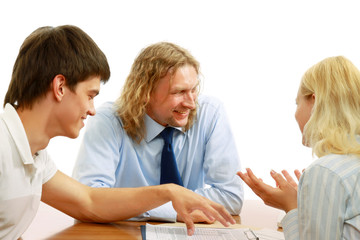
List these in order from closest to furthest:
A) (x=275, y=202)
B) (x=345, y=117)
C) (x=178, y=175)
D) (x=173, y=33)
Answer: (x=345, y=117)
(x=275, y=202)
(x=178, y=175)
(x=173, y=33)

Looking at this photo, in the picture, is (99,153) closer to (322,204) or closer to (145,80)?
(145,80)

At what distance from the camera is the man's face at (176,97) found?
6.77 ft

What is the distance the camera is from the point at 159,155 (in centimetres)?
210

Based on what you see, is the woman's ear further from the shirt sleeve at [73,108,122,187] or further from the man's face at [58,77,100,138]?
the shirt sleeve at [73,108,122,187]

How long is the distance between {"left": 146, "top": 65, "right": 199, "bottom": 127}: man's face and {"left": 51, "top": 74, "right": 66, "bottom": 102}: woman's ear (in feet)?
2.62

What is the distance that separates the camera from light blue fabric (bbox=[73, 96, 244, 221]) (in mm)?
1919

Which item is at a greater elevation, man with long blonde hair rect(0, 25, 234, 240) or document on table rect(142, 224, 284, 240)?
man with long blonde hair rect(0, 25, 234, 240)

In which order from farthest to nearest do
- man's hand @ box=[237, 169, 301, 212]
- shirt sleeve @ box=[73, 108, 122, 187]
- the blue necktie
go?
the blue necktie → shirt sleeve @ box=[73, 108, 122, 187] → man's hand @ box=[237, 169, 301, 212]

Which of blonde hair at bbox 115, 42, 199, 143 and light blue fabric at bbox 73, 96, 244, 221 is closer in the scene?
light blue fabric at bbox 73, 96, 244, 221

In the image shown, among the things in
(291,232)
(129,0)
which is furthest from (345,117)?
(129,0)

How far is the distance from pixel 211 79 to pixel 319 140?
2347mm

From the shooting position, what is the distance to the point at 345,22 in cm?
359

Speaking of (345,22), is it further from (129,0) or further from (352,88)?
(352,88)

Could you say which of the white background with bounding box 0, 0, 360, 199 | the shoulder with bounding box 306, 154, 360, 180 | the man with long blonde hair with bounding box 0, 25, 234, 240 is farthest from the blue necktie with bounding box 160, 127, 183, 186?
the white background with bounding box 0, 0, 360, 199
